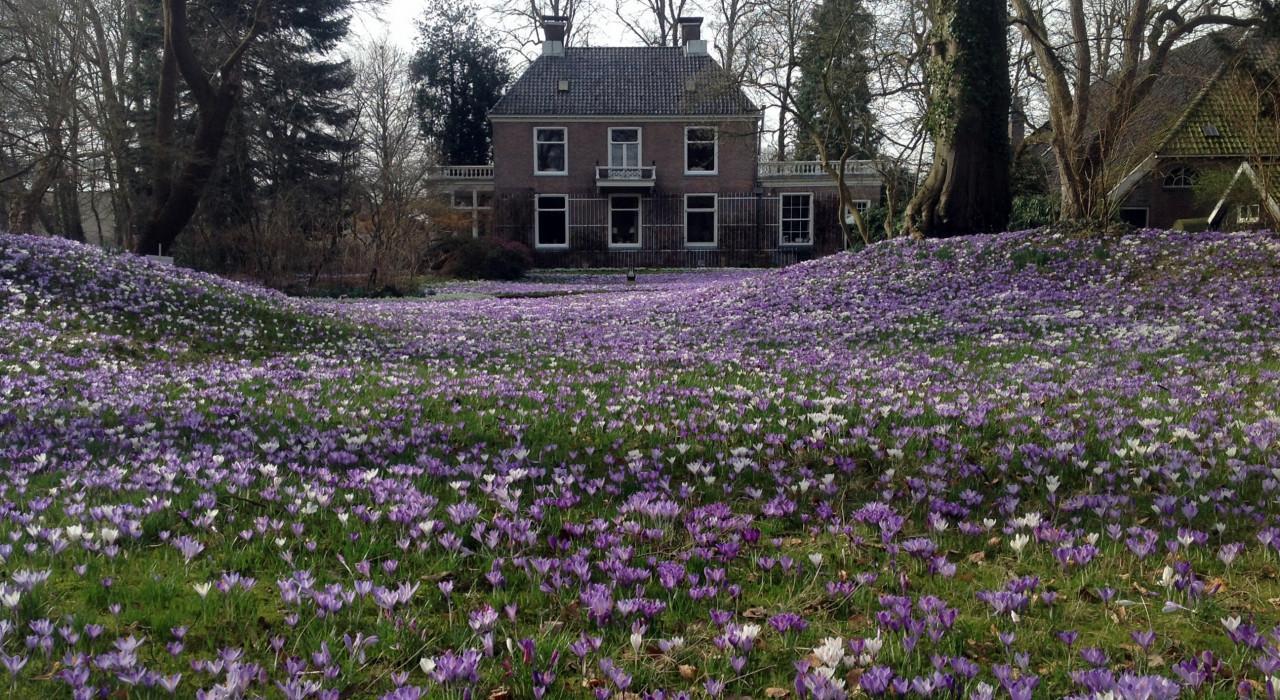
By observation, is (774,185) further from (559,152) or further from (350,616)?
(350,616)

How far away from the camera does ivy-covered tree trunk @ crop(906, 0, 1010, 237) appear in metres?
16.5

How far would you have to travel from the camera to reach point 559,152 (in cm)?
4222

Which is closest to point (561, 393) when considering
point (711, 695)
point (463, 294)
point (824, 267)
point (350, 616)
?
point (350, 616)

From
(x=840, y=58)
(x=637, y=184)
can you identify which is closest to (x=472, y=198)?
(x=637, y=184)

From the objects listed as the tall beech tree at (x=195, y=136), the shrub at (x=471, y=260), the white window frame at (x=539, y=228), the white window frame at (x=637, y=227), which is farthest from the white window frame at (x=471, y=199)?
the tall beech tree at (x=195, y=136)

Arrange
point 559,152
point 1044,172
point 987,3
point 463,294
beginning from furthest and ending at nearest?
1. point 559,152
2. point 1044,172
3. point 463,294
4. point 987,3

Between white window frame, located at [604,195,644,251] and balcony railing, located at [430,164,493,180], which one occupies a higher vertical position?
balcony railing, located at [430,164,493,180]

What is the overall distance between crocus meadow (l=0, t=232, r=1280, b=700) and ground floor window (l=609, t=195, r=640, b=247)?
110 feet

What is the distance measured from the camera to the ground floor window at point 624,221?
138 feet

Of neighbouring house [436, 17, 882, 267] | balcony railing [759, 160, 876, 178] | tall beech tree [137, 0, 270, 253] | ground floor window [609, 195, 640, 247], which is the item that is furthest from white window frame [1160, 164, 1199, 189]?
tall beech tree [137, 0, 270, 253]

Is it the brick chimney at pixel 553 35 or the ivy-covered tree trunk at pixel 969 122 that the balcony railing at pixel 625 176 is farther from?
the ivy-covered tree trunk at pixel 969 122

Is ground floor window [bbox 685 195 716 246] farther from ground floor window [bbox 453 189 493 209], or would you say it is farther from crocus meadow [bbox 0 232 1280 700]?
crocus meadow [bbox 0 232 1280 700]

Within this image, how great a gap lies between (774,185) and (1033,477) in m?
39.6

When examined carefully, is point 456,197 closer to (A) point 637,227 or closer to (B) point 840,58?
(A) point 637,227
